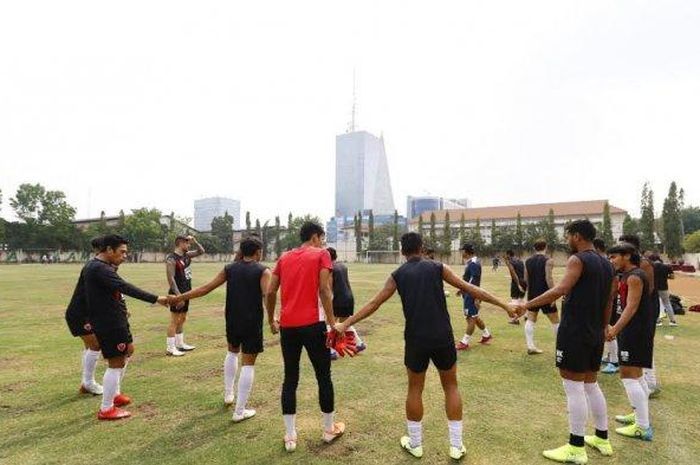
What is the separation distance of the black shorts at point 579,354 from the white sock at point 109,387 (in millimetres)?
5587

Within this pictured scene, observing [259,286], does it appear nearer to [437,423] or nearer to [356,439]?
[356,439]

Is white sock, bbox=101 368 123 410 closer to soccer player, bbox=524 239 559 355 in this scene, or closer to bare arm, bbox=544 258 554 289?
soccer player, bbox=524 239 559 355

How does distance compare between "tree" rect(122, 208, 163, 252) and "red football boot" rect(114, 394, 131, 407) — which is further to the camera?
"tree" rect(122, 208, 163, 252)

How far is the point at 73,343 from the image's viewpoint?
10.3 meters

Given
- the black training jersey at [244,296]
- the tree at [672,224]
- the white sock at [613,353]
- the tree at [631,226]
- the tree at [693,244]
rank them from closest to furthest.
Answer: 1. the black training jersey at [244,296]
2. the white sock at [613,353]
3. the tree at [693,244]
4. the tree at [672,224]
5. the tree at [631,226]

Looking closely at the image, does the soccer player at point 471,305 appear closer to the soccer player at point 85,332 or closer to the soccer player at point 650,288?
the soccer player at point 650,288

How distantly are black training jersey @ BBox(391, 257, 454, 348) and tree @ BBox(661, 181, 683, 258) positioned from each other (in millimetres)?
82158

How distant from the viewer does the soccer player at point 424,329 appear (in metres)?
4.46

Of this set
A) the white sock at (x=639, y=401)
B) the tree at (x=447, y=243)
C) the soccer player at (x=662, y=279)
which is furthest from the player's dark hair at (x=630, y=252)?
the tree at (x=447, y=243)

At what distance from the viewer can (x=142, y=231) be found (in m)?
99.2

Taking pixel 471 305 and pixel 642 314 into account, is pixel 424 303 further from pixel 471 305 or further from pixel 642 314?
pixel 471 305

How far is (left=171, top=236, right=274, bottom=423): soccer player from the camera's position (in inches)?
218

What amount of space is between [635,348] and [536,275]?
4.29 meters

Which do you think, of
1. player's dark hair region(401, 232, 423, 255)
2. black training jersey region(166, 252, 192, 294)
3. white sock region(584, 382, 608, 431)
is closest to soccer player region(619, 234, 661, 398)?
white sock region(584, 382, 608, 431)
